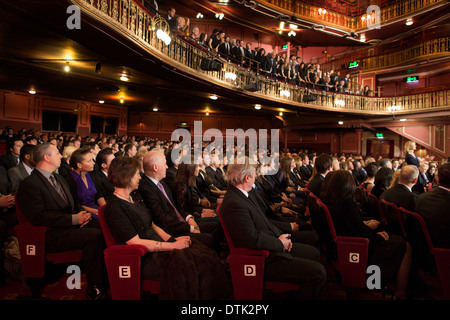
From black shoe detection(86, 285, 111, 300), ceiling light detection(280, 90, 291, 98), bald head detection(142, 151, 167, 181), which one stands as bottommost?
black shoe detection(86, 285, 111, 300)

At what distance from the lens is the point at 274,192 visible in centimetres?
468

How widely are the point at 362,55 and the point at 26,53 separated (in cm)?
1581

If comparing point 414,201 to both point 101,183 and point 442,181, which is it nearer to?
point 442,181

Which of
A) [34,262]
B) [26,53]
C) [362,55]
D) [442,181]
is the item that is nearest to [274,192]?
[442,181]

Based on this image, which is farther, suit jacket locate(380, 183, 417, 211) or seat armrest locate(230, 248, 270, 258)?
suit jacket locate(380, 183, 417, 211)

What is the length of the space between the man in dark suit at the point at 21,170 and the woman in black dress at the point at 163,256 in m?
1.68

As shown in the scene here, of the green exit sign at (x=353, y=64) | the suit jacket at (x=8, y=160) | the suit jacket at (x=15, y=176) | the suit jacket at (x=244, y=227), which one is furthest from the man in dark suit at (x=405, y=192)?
the green exit sign at (x=353, y=64)

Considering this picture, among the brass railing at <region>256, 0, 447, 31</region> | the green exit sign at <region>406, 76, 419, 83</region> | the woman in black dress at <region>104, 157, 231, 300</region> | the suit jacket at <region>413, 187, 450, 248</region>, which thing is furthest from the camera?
the green exit sign at <region>406, 76, 419, 83</region>

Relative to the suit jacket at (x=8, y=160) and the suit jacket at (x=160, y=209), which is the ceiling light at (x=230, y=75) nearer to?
the suit jacket at (x=8, y=160)

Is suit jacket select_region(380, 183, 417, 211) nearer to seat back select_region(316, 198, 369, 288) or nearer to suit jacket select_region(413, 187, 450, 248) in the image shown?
suit jacket select_region(413, 187, 450, 248)

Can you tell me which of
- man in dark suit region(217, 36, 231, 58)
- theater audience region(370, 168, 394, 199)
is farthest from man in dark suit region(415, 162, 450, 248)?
man in dark suit region(217, 36, 231, 58)

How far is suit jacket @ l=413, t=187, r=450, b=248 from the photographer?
2102 millimetres

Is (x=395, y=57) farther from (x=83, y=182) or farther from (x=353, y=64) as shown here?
(x=83, y=182)

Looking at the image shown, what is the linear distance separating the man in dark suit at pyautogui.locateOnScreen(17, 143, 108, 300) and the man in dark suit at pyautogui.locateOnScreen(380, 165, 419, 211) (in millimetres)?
2641
